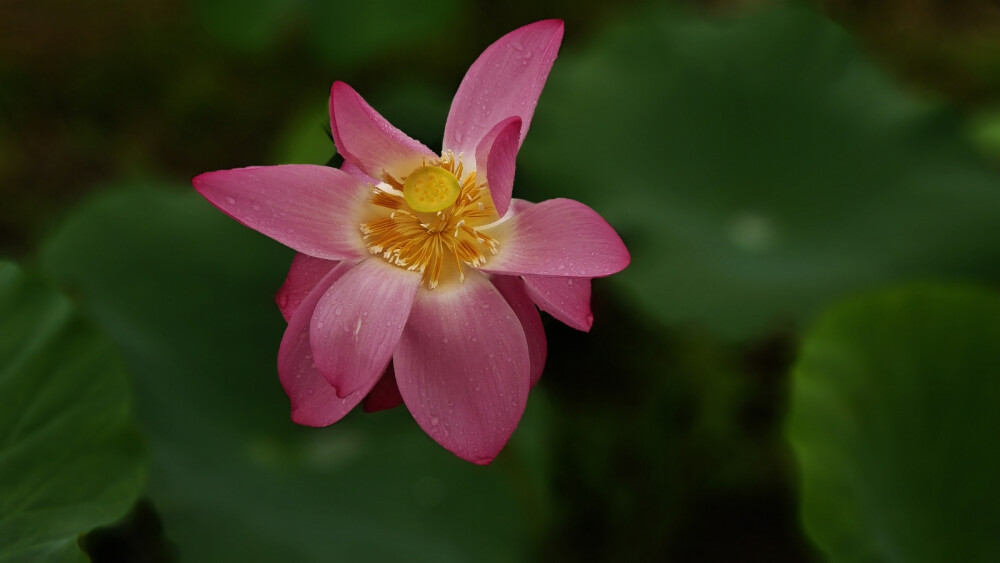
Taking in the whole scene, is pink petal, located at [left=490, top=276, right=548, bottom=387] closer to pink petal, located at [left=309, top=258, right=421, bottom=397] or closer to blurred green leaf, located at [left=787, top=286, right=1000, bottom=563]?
pink petal, located at [left=309, top=258, right=421, bottom=397]

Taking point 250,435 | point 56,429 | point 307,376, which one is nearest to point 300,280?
point 307,376

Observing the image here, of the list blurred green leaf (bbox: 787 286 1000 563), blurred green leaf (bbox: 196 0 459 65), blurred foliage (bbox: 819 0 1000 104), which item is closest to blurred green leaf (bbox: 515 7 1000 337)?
blurred green leaf (bbox: 787 286 1000 563)

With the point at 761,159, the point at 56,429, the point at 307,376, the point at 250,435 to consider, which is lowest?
the point at 250,435

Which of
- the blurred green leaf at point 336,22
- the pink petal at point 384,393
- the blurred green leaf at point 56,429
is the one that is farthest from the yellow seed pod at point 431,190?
the blurred green leaf at point 336,22

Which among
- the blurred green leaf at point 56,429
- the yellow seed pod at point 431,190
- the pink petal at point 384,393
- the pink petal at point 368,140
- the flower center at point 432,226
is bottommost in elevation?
the blurred green leaf at point 56,429

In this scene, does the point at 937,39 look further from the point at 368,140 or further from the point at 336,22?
the point at 368,140

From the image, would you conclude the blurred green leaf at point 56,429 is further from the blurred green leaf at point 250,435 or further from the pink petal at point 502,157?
the pink petal at point 502,157

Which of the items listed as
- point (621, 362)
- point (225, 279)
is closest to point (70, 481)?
point (225, 279)
